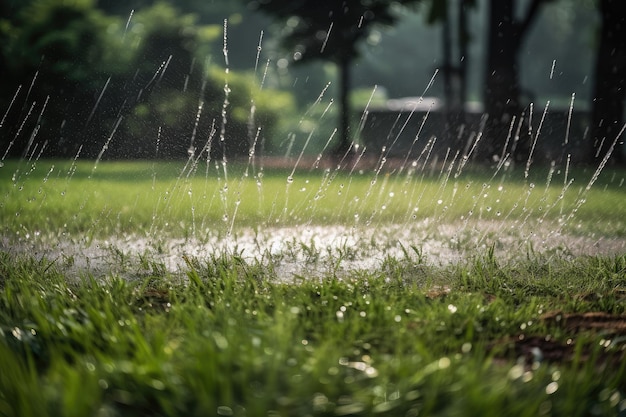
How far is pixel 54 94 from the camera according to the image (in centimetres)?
1795

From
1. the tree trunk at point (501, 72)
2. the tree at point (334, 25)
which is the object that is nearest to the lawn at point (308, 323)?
the tree trunk at point (501, 72)

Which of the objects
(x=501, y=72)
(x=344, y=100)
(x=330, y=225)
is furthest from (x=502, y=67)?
(x=330, y=225)

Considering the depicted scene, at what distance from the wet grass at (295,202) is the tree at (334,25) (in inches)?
170

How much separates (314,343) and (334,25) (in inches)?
607

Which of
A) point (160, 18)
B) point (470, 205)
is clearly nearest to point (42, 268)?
point (470, 205)

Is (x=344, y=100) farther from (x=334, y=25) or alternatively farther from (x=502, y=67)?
(x=502, y=67)

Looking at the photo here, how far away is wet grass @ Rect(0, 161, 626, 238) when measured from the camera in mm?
7527

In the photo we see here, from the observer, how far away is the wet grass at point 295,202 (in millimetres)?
7527

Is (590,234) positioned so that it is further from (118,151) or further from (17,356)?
(118,151)

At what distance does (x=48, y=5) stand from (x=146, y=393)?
18.6 metres

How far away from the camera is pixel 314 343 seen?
3330 mm

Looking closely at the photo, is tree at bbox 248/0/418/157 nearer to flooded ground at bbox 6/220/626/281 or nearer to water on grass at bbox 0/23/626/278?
water on grass at bbox 0/23/626/278

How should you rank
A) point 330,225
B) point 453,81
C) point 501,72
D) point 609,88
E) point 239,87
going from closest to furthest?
point 330,225 → point 609,88 → point 501,72 → point 453,81 → point 239,87

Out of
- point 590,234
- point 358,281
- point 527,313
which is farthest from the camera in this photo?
point 590,234
